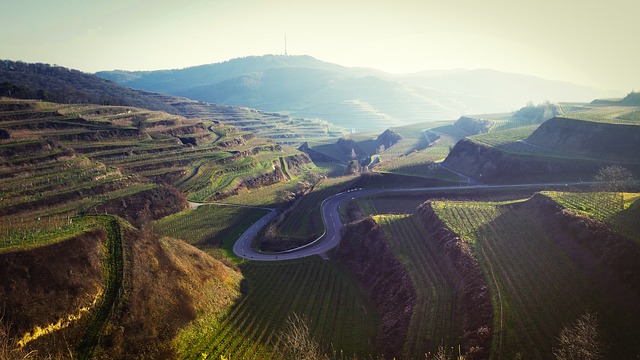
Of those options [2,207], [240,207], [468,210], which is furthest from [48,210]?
[468,210]

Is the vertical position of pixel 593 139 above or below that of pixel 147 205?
above

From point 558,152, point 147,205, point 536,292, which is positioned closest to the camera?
point 536,292

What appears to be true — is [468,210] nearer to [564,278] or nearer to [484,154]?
[564,278]

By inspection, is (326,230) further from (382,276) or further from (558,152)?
(558,152)

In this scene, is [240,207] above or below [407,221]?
below

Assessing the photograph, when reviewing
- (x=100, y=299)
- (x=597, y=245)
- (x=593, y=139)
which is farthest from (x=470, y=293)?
(x=593, y=139)

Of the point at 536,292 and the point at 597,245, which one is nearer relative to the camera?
the point at 536,292

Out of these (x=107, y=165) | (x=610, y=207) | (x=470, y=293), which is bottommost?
Answer: (x=470, y=293)
